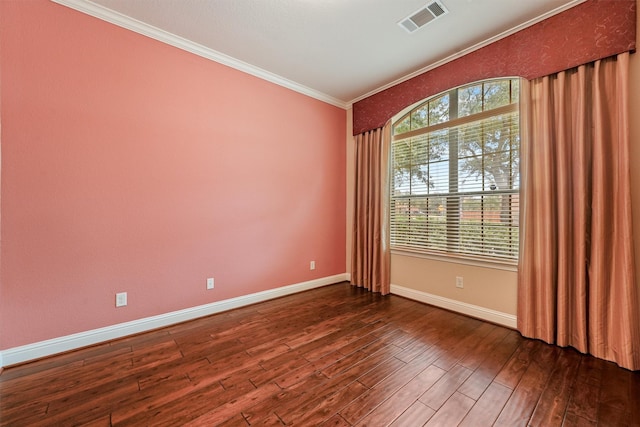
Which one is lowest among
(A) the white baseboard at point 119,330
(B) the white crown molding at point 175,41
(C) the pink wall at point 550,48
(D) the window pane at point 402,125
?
(A) the white baseboard at point 119,330

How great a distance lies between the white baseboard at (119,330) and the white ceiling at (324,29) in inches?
109

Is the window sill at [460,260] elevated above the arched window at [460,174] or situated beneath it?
situated beneath

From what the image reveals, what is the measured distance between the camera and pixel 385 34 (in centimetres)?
255

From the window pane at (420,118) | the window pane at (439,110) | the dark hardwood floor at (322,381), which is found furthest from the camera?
the window pane at (420,118)

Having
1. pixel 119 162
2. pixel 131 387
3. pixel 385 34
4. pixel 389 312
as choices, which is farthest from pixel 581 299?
pixel 119 162

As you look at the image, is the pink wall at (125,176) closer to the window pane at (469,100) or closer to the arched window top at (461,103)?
the arched window top at (461,103)

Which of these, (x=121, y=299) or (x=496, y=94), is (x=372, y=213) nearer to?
(x=496, y=94)

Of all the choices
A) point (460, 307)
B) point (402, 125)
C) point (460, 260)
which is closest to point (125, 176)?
point (402, 125)

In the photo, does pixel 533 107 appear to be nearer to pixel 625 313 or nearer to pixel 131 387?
pixel 625 313

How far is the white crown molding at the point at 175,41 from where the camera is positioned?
2.19 m

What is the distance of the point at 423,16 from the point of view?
2312 mm

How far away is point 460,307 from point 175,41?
4.21 meters

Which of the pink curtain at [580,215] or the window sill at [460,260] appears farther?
the window sill at [460,260]

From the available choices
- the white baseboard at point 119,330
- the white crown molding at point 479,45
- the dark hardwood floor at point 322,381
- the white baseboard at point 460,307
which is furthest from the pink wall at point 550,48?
the white baseboard at point 119,330
